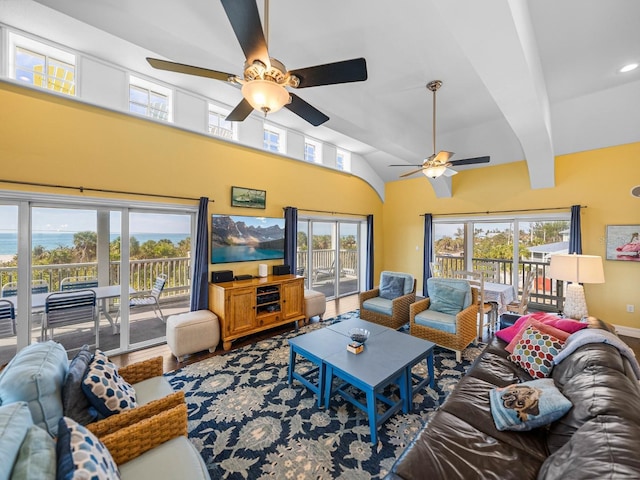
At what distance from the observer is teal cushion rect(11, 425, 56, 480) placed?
34.2 inches

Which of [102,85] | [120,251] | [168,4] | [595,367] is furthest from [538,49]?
[120,251]

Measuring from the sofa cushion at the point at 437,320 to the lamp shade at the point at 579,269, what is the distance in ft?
4.21

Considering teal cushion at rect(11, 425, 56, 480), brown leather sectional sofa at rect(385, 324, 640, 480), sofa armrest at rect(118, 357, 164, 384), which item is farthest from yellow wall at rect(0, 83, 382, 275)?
brown leather sectional sofa at rect(385, 324, 640, 480)

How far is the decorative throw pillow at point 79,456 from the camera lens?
92 centimetres

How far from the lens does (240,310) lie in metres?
3.63

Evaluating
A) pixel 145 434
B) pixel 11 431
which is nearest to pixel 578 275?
pixel 145 434

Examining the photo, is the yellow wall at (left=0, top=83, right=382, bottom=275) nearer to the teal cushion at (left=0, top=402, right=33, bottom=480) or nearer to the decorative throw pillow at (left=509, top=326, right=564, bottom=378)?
the teal cushion at (left=0, top=402, right=33, bottom=480)

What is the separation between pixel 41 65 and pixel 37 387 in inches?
134

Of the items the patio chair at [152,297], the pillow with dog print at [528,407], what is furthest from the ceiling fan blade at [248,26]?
the patio chair at [152,297]

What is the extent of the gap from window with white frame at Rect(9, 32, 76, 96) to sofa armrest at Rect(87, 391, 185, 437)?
3420mm

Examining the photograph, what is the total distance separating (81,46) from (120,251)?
7.62 feet

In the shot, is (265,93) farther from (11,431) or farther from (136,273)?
(136,273)

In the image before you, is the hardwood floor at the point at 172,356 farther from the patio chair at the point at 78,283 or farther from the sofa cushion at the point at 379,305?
the sofa cushion at the point at 379,305

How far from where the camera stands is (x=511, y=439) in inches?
57.8
